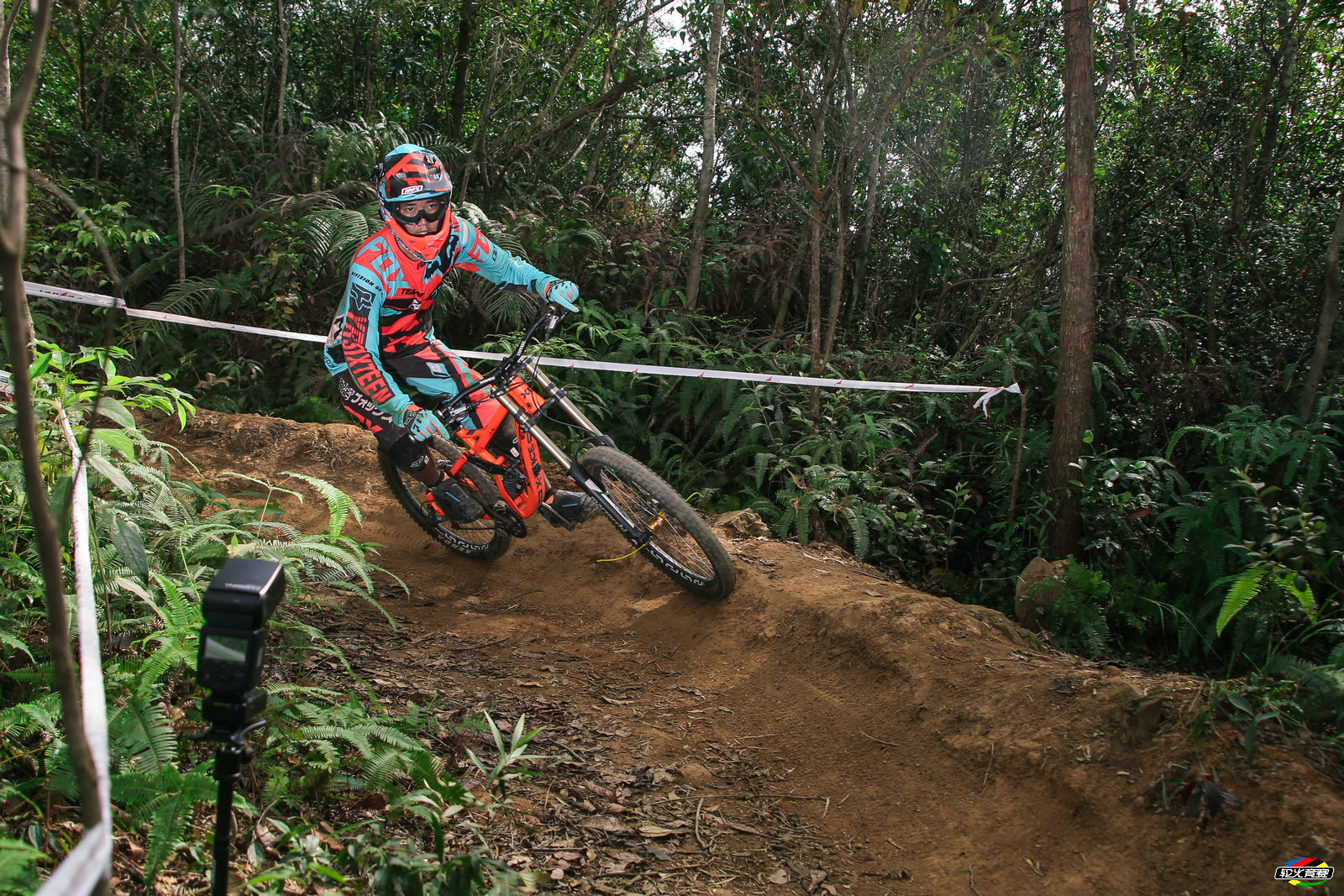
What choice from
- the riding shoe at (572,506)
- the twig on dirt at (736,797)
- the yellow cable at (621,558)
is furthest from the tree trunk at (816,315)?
the twig on dirt at (736,797)

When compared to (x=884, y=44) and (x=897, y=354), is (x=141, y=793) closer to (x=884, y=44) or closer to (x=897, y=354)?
(x=897, y=354)

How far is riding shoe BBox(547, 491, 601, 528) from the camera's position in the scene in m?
4.97

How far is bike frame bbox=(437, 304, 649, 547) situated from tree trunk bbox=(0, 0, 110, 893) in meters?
3.49

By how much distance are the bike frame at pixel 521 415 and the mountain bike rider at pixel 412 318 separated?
64 millimetres

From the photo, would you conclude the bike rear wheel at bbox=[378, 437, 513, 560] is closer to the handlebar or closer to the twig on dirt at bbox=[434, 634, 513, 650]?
the handlebar

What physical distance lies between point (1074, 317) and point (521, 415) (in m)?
4.04

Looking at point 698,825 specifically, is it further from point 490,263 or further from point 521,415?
point 490,263

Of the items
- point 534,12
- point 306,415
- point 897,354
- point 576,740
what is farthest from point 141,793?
point 534,12

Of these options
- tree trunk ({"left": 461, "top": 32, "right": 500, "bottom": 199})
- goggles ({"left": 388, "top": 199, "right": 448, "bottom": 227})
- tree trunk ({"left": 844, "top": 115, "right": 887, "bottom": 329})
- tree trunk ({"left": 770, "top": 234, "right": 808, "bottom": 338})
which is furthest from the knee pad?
tree trunk ({"left": 844, "top": 115, "right": 887, "bottom": 329})

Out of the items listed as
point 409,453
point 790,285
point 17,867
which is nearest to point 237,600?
point 17,867

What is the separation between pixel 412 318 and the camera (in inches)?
203

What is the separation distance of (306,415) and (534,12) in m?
6.92

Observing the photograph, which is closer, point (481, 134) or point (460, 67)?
point (481, 134)

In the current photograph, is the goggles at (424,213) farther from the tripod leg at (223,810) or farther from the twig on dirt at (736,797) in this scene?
the tripod leg at (223,810)
